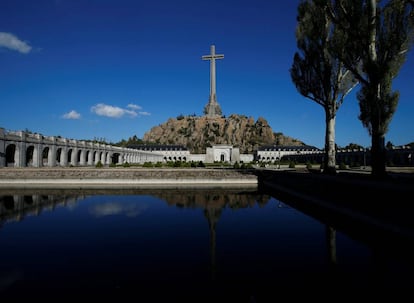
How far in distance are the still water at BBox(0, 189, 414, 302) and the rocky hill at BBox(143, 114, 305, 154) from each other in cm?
14591

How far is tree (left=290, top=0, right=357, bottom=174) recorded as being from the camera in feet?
84.3

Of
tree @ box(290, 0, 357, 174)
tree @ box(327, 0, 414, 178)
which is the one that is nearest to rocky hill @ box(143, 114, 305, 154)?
tree @ box(290, 0, 357, 174)

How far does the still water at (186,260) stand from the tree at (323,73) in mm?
A: 12896

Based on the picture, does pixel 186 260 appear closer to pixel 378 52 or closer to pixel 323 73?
pixel 378 52

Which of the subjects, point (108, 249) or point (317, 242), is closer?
point (108, 249)

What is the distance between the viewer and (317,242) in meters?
10.9

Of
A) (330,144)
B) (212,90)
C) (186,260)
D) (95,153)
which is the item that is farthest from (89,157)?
(212,90)

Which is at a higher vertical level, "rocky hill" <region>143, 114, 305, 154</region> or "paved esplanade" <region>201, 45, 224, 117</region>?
"paved esplanade" <region>201, 45, 224, 117</region>

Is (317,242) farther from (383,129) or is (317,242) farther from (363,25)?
(363,25)

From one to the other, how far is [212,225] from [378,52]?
1536 centimetres

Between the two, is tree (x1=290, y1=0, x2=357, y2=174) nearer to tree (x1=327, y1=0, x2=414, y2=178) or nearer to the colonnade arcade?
tree (x1=327, y1=0, x2=414, y2=178)

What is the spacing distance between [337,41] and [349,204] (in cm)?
1258

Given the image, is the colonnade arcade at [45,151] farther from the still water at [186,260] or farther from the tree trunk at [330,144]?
the tree trunk at [330,144]

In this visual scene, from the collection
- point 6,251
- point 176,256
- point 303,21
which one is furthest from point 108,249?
point 303,21
